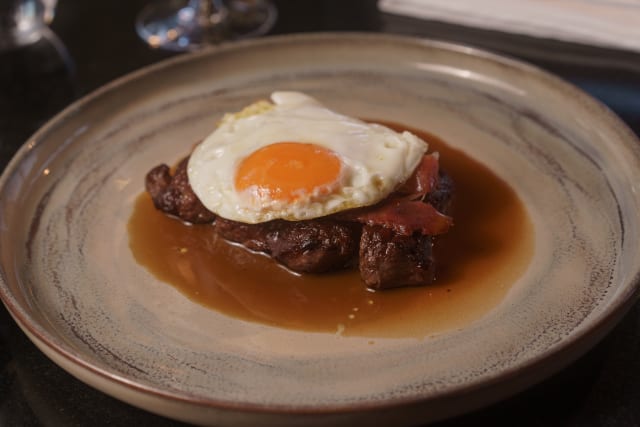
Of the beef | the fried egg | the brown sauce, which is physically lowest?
the brown sauce

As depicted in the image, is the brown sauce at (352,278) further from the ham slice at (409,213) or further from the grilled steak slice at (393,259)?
the ham slice at (409,213)

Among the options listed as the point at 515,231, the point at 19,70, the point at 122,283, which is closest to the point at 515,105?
the point at 515,231

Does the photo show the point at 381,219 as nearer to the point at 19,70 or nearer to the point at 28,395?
the point at 28,395

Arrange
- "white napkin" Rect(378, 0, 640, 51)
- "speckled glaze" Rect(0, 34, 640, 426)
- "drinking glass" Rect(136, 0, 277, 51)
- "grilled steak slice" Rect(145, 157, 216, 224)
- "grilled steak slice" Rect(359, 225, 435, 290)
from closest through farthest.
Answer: "speckled glaze" Rect(0, 34, 640, 426)
"grilled steak slice" Rect(359, 225, 435, 290)
"grilled steak slice" Rect(145, 157, 216, 224)
"white napkin" Rect(378, 0, 640, 51)
"drinking glass" Rect(136, 0, 277, 51)

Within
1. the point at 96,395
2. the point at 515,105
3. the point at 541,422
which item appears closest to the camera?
the point at 541,422

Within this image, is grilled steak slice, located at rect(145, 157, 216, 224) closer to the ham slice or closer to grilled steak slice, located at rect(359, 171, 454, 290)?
the ham slice

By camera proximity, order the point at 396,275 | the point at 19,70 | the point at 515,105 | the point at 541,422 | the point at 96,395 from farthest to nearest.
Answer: the point at 19,70
the point at 515,105
the point at 396,275
the point at 96,395
the point at 541,422

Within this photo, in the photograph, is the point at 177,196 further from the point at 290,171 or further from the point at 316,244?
the point at 316,244

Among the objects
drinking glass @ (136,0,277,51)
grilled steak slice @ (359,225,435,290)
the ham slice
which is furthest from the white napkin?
grilled steak slice @ (359,225,435,290)
